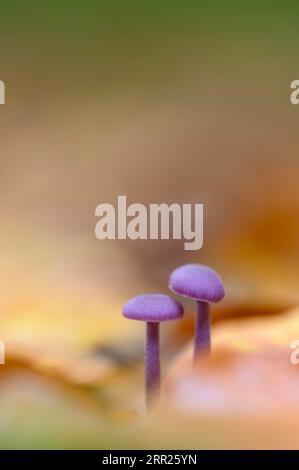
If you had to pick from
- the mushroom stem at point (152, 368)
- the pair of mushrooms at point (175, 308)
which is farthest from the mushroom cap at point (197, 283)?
the mushroom stem at point (152, 368)

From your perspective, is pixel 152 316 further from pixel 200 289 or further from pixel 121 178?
pixel 121 178

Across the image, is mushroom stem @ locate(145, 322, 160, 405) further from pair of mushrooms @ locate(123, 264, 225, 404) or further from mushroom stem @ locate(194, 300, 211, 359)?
mushroom stem @ locate(194, 300, 211, 359)

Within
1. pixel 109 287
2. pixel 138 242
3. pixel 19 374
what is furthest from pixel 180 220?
pixel 19 374

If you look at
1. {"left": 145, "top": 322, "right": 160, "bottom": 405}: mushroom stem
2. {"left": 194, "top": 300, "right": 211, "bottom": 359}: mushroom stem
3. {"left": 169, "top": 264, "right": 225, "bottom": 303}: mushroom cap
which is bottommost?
{"left": 145, "top": 322, "right": 160, "bottom": 405}: mushroom stem

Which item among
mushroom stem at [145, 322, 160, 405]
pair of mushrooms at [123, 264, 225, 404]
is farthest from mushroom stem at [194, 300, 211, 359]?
mushroom stem at [145, 322, 160, 405]

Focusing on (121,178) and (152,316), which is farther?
(121,178)

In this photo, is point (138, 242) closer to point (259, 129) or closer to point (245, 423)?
point (259, 129)

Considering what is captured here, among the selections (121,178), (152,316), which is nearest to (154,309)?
(152,316)

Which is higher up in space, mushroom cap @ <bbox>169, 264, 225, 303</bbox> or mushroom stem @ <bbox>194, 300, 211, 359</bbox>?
mushroom cap @ <bbox>169, 264, 225, 303</bbox>
